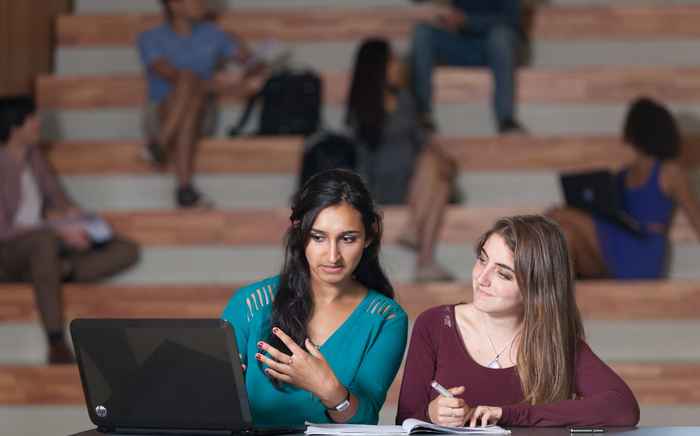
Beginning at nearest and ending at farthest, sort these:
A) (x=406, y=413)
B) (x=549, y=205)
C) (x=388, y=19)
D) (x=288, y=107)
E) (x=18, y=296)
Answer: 1. (x=406, y=413)
2. (x=18, y=296)
3. (x=549, y=205)
4. (x=288, y=107)
5. (x=388, y=19)

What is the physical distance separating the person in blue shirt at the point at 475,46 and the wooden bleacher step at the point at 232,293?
111 centimetres

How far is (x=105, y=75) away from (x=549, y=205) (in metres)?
2.47

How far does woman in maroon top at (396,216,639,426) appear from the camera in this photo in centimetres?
247

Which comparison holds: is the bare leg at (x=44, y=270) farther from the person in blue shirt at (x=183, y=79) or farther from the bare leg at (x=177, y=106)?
the bare leg at (x=177, y=106)

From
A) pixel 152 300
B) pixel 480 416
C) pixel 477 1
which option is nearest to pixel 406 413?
pixel 480 416

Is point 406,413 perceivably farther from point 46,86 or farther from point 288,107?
point 46,86

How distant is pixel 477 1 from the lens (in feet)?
20.6

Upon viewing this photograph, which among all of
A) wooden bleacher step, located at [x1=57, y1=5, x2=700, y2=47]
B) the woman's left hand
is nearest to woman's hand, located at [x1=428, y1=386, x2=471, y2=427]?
the woman's left hand

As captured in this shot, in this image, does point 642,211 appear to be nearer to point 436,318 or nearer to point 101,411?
point 436,318

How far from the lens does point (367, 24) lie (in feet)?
21.4

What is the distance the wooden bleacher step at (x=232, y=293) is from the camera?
16.4 feet

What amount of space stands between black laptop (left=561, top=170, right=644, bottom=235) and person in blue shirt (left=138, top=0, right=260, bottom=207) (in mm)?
1646

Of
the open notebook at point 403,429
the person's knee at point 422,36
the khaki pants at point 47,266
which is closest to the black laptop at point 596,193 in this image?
the person's knee at point 422,36

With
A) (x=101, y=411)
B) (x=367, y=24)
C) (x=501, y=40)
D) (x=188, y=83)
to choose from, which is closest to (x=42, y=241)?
(x=188, y=83)
